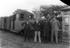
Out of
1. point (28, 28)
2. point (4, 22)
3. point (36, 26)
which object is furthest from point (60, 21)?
point (4, 22)

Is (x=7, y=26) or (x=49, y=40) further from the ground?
(x=7, y=26)

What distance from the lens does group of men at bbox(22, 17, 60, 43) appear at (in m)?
10.8

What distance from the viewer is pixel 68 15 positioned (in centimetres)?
985

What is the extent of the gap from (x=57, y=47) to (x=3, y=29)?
1162cm

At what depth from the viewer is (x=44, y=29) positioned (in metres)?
10.9

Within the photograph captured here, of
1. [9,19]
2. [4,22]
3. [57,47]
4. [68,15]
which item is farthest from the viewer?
[4,22]

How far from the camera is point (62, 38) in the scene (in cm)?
1098

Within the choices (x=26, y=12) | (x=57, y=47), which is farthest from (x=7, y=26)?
(x=57, y=47)

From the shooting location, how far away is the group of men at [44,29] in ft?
35.3

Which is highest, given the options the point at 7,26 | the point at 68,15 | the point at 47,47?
the point at 68,15

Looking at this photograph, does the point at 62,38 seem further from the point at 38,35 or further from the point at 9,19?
the point at 9,19

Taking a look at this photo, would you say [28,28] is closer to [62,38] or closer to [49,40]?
[49,40]

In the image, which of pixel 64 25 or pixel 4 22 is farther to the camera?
pixel 4 22

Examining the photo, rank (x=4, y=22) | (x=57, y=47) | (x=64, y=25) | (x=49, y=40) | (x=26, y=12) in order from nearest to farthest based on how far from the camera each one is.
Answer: (x=57, y=47) → (x=64, y=25) → (x=49, y=40) → (x=26, y=12) → (x=4, y=22)
